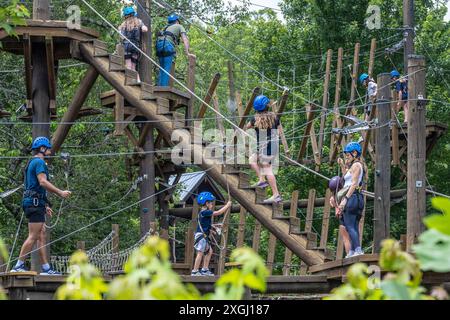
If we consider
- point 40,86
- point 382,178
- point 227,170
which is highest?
point 40,86

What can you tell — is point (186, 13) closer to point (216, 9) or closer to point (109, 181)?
point (216, 9)

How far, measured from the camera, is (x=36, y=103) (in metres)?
16.4

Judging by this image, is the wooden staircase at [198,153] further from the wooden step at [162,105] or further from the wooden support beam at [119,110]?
the wooden support beam at [119,110]

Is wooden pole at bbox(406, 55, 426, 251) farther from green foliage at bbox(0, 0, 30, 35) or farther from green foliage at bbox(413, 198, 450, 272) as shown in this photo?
green foliage at bbox(413, 198, 450, 272)

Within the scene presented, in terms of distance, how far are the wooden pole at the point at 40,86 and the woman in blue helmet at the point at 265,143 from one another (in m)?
3.52

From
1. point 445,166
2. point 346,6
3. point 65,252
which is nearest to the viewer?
point 65,252

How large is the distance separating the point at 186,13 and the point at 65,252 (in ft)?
27.8

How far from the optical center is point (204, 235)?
14266mm

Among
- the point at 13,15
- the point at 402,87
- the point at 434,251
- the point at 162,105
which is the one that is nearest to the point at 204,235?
the point at 162,105

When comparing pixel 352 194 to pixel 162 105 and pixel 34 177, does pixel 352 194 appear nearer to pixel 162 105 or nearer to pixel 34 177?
pixel 34 177

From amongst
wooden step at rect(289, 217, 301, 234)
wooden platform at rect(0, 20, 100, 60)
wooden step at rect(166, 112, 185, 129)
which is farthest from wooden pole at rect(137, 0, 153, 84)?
wooden step at rect(289, 217, 301, 234)

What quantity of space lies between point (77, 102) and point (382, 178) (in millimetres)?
5203

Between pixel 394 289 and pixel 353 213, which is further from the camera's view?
pixel 353 213
